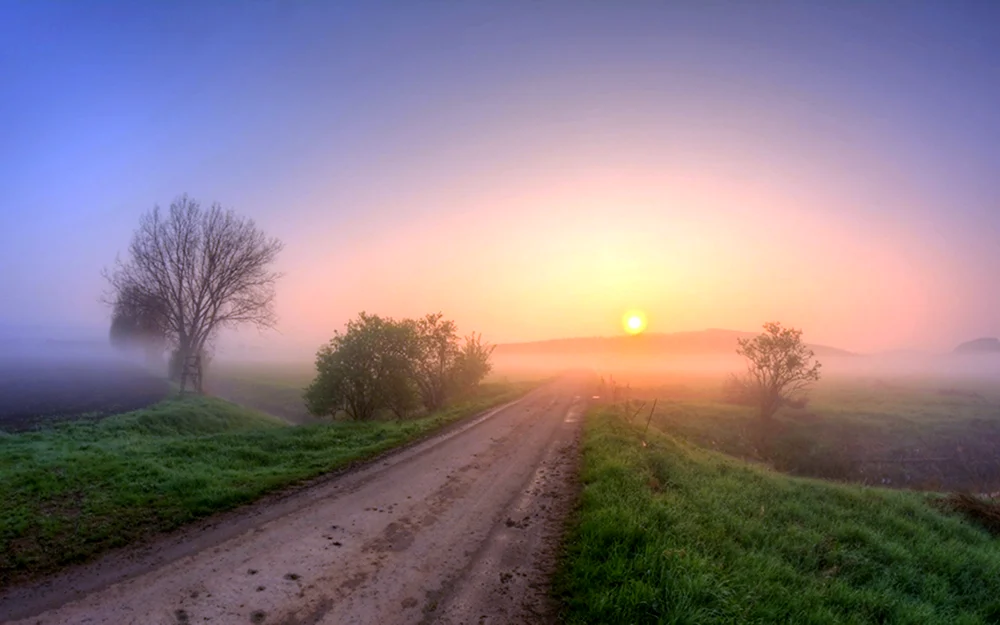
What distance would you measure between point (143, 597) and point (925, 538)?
68.5 feet

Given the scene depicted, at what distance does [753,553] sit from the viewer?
995cm

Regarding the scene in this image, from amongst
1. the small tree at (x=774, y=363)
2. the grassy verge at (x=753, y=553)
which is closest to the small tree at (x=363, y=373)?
the grassy verge at (x=753, y=553)

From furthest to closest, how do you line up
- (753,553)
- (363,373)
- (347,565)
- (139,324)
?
(139,324), (363,373), (753,553), (347,565)

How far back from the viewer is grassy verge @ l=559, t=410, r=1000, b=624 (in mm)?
7297

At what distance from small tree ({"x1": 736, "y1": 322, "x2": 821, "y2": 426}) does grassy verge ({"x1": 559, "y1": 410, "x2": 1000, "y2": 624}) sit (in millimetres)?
26391

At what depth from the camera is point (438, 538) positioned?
30.6ft

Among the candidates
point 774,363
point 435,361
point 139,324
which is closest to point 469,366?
point 435,361

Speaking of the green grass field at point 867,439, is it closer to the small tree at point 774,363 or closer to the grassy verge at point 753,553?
the small tree at point 774,363

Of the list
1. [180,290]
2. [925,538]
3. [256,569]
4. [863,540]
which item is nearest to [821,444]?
[925,538]

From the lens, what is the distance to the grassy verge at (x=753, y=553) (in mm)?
7297

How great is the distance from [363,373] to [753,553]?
24.8m

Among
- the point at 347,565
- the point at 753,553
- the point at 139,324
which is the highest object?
the point at 139,324

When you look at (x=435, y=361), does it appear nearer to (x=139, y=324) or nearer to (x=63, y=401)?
(x=63, y=401)

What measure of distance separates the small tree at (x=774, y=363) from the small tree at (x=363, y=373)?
3379cm
